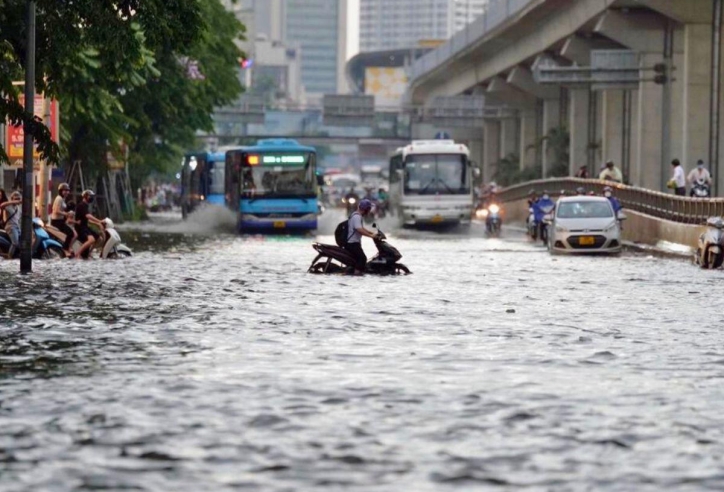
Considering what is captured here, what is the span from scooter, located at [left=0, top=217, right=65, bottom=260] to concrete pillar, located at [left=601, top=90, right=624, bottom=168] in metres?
41.7

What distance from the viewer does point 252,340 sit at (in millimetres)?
16734

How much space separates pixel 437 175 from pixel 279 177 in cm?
784

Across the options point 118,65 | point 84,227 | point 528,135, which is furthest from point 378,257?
point 528,135

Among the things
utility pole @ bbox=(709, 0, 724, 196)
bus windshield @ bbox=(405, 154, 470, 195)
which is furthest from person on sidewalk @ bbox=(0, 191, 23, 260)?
bus windshield @ bbox=(405, 154, 470, 195)

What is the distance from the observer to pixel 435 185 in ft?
211

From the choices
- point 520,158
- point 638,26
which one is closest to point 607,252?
point 638,26

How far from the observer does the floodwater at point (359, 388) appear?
9234 mm

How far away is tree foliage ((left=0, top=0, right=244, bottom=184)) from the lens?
28281 millimetres

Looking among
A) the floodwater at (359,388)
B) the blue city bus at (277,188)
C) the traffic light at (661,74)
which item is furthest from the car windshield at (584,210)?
the floodwater at (359,388)

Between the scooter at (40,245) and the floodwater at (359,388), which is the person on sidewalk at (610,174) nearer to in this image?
the scooter at (40,245)

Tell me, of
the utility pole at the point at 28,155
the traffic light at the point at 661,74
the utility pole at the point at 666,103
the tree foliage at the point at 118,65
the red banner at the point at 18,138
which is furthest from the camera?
the traffic light at the point at 661,74

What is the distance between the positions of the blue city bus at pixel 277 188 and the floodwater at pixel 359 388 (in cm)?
3252

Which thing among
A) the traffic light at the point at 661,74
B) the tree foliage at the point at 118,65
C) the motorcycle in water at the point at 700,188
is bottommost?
the motorcycle in water at the point at 700,188

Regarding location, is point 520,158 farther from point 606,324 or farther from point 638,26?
point 606,324
